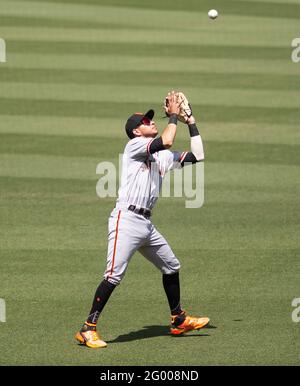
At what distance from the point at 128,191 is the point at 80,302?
1.40 metres

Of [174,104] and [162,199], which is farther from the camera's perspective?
[162,199]

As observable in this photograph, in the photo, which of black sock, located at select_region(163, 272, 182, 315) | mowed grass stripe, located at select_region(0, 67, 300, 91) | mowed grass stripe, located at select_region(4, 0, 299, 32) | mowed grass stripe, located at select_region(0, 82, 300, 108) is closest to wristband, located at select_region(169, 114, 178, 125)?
black sock, located at select_region(163, 272, 182, 315)

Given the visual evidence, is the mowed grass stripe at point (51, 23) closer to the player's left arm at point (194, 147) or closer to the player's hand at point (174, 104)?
the player's left arm at point (194, 147)

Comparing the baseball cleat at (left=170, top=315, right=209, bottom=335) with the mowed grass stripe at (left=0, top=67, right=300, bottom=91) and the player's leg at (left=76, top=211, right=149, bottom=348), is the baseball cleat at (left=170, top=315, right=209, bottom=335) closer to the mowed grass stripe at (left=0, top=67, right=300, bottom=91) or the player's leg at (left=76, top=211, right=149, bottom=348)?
the player's leg at (left=76, top=211, right=149, bottom=348)

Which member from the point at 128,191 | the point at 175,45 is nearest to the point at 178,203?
the point at 128,191

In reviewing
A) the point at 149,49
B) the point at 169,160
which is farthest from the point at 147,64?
the point at 169,160

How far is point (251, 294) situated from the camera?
380 inches

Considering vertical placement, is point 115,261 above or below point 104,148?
below

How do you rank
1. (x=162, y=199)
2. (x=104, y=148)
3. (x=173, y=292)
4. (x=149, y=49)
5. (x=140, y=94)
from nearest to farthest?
(x=173, y=292) → (x=162, y=199) → (x=104, y=148) → (x=140, y=94) → (x=149, y=49)

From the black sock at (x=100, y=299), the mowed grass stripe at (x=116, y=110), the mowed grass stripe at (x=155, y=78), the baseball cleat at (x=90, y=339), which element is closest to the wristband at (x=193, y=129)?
the black sock at (x=100, y=299)

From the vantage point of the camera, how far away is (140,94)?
18406 millimetres

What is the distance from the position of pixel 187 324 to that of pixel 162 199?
4969 mm

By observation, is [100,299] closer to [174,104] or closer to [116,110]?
[174,104]

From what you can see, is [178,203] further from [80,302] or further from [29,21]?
[29,21]
